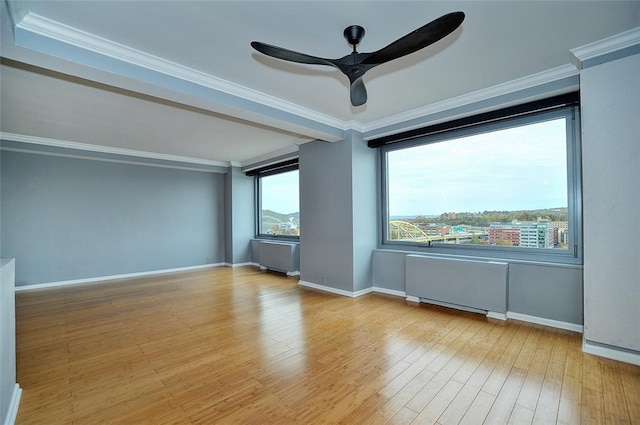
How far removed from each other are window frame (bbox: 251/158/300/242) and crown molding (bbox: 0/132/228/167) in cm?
105

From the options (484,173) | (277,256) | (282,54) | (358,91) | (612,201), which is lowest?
(277,256)

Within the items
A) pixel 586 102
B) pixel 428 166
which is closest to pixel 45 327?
pixel 428 166

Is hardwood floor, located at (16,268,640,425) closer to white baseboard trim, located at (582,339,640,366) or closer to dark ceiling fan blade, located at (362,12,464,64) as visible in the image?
white baseboard trim, located at (582,339,640,366)

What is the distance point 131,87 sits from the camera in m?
2.82

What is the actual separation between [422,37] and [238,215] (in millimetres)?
6626

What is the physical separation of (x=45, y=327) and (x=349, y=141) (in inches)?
186

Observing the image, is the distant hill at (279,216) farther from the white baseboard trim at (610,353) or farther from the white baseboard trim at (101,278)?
the white baseboard trim at (610,353)

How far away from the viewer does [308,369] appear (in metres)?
2.45

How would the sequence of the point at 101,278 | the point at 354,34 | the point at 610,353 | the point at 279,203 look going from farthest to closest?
the point at 279,203 → the point at 101,278 → the point at 610,353 → the point at 354,34

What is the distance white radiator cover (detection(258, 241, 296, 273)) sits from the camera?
6.29 metres

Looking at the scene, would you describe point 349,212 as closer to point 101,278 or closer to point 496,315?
point 496,315

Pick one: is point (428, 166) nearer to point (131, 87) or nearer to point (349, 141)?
point (349, 141)

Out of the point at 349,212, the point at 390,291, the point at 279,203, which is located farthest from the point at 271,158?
the point at 390,291

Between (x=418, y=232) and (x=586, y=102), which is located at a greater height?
(x=586, y=102)
